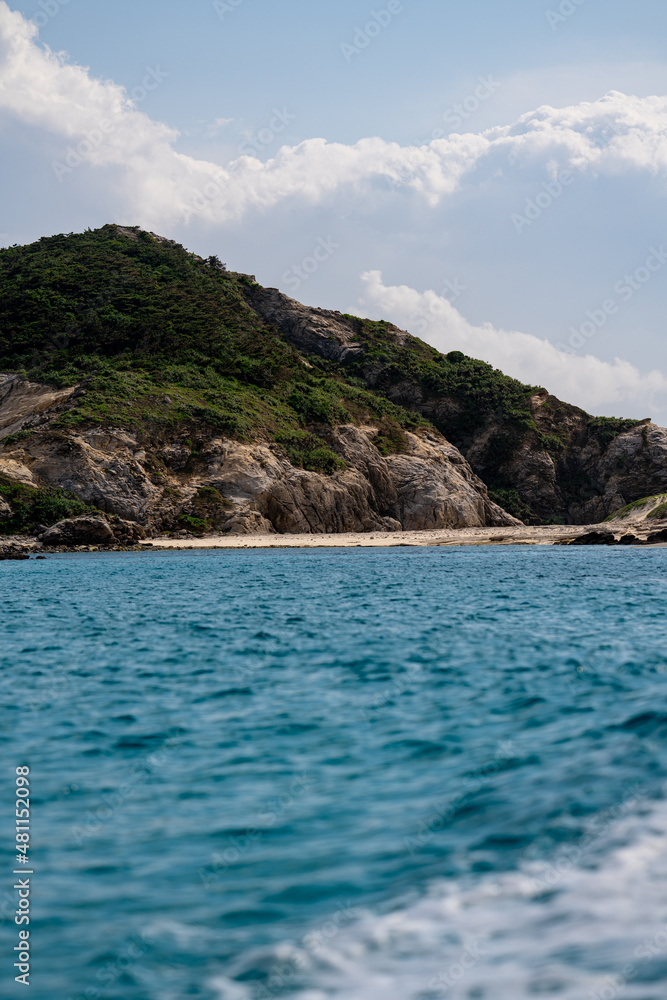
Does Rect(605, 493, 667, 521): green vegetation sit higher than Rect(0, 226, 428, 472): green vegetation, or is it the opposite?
Rect(0, 226, 428, 472): green vegetation

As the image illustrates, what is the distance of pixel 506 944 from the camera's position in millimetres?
4773

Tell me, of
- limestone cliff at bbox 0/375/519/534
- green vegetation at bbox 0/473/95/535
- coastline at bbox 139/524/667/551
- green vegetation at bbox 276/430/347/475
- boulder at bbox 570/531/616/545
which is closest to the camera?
boulder at bbox 570/531/616/545

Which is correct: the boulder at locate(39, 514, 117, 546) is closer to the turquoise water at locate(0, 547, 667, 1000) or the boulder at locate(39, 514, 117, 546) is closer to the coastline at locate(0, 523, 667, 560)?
the coastline at locate(0, 523, 667, 560)

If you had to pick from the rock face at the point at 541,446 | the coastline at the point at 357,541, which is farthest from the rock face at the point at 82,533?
the rock face at the point at 541,446

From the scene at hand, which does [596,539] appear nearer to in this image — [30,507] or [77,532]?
[77,532]

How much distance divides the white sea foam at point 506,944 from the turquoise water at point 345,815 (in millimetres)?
17

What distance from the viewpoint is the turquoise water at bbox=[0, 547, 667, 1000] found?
15.3ft

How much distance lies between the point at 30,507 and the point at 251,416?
2680cm

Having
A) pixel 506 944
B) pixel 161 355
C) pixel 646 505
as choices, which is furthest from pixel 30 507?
pixel 506 944

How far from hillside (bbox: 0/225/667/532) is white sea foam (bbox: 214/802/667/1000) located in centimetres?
5750

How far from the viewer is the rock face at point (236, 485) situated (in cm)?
6144

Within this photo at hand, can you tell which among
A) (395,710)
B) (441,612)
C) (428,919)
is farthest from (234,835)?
(441,612)

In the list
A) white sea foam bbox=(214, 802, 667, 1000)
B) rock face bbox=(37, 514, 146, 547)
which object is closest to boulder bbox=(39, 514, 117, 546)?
rock face bbox=(37, 514, 146, 547)

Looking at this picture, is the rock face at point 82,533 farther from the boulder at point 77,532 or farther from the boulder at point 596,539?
the boulder at point 596,539
